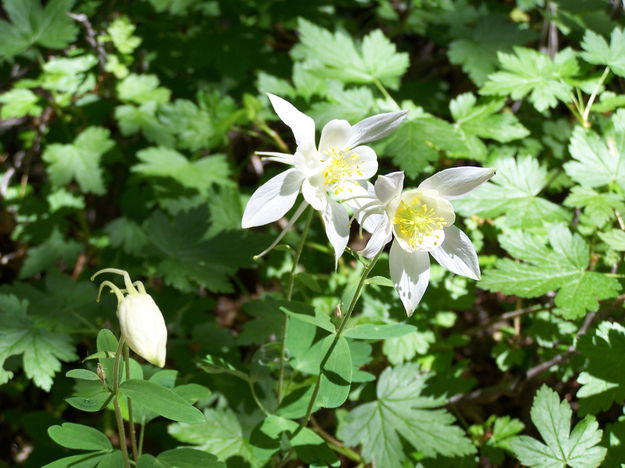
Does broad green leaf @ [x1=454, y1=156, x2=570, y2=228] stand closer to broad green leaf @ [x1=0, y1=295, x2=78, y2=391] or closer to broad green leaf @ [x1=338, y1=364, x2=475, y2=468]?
broad green leaf @ [x1=338, y1=364, x2=475, y2=468]

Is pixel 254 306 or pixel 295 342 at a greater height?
pixel 295 342

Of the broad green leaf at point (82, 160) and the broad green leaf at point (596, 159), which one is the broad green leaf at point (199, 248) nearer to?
the broad green leaf at point (82, 160)

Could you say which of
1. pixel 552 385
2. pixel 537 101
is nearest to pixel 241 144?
pixel 537 101

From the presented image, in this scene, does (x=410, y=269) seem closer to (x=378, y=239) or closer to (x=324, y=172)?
(x=378, y=239)

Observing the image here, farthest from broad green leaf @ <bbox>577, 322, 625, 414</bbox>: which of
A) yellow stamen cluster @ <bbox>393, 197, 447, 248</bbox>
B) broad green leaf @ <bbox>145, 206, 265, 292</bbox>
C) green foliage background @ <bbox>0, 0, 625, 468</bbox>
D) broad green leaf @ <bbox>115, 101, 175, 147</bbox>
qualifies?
broad green leaf @ <bbox>115, 101, 175, 147</bbox>

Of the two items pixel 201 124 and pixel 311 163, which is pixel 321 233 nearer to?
pixel 201 124
